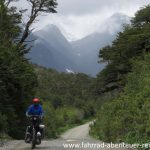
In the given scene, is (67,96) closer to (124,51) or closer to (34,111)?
(124,51)

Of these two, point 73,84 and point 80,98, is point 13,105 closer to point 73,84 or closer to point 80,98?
point 80,98

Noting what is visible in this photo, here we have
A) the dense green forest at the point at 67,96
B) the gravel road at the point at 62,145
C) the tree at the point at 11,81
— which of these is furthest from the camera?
the dense green forest at the point at 67,96

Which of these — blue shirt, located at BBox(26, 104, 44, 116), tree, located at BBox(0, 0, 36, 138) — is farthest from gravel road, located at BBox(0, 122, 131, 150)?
tree, located at BBox(0, 0, 36, 138)

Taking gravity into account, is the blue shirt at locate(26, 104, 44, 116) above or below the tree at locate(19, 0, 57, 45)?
below

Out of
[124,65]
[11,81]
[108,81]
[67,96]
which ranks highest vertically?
[67,96]

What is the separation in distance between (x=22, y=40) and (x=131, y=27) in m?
15.1

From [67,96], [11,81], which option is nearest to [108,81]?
[11,81]

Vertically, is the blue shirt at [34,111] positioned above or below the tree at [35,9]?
below

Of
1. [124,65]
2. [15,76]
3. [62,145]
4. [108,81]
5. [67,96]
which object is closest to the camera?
[62,145]

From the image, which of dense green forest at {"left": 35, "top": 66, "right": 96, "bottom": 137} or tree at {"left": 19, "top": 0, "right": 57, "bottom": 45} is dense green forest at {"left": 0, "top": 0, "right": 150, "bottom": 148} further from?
dense green forest at {"left": 35, "top": 66, "right": 96, "bottom": 137}

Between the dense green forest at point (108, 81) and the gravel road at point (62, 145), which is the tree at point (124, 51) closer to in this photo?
the dense green forest at point (108, 81)

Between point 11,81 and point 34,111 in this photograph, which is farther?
point 11,81

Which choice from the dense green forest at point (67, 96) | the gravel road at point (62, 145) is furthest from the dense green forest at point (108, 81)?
the dense green forest at point (67, 96)

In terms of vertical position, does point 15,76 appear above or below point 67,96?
below
